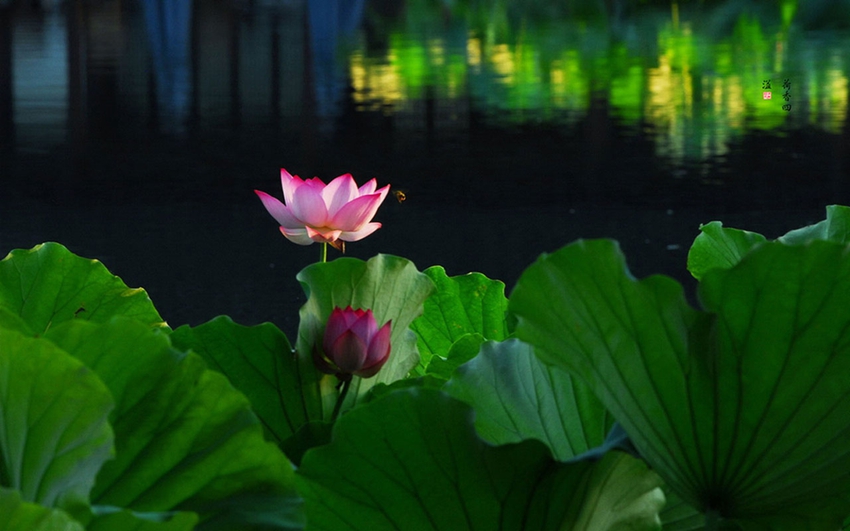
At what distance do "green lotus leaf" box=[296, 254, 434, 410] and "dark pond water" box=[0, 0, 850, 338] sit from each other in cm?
309

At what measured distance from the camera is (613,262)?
402 millimetres

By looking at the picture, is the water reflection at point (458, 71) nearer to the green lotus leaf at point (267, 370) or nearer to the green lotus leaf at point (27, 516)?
the green lotus leaf at point (267, 370)

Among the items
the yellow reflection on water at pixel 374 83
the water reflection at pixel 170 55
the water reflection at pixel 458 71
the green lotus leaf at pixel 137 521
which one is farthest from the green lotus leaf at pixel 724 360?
the yellow reflection on water at pixel 374 83

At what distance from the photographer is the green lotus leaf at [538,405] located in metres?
0.49

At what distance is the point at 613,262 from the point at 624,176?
6159 mm

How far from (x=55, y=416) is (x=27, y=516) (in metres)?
0.04

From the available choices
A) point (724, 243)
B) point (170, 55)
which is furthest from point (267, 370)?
point (170, 55)

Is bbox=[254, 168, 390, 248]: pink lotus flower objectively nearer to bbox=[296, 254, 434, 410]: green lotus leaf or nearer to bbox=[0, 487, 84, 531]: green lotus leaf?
bbox=[296, 254, 434, 410]: green lotus leaf

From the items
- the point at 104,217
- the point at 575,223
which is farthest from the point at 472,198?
the point at 104,217

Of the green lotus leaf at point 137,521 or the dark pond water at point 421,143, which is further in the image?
the dark pond water at point 421,143

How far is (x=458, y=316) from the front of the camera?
731 millimetres

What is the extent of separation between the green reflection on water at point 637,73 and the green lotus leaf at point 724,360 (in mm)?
5674

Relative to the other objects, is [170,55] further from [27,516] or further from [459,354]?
[27,516]

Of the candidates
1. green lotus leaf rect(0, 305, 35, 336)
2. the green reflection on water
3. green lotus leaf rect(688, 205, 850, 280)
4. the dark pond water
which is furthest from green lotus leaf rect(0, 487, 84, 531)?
the green reflection on water
